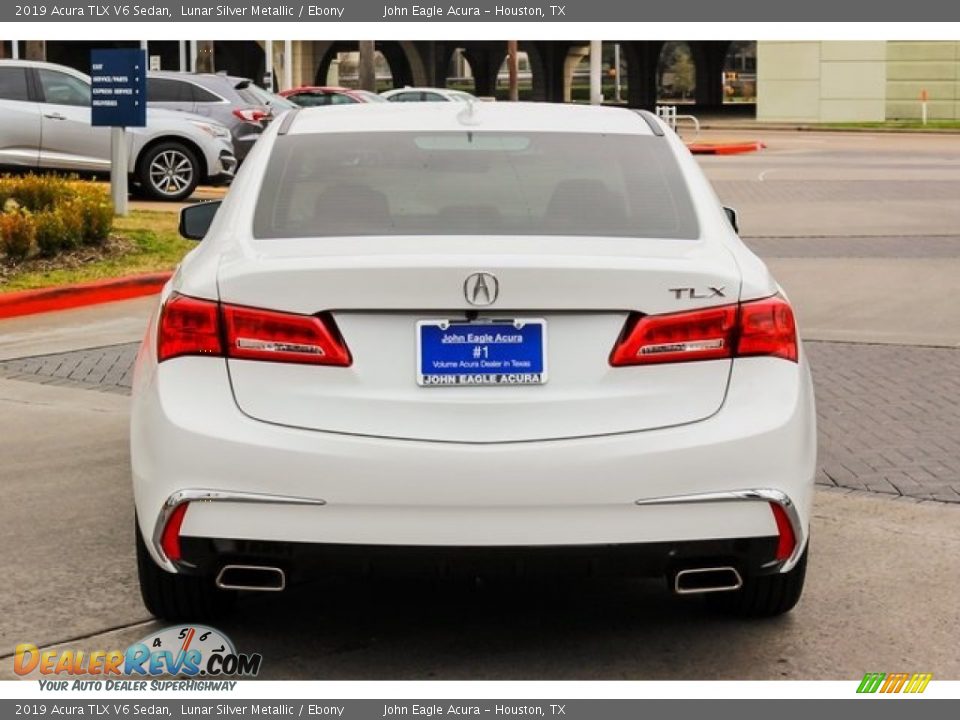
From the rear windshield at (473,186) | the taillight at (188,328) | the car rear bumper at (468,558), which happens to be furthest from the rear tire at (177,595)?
the rear windshield at (473,186)

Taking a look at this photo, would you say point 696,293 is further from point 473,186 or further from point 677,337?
point 473,186

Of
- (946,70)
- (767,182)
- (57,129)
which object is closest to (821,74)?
(946,70)

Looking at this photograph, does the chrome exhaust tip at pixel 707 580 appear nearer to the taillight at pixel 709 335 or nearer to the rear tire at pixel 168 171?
the taillight at pixel 709 335

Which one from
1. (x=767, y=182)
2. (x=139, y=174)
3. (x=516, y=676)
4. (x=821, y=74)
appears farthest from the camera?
(x=821, y=74)

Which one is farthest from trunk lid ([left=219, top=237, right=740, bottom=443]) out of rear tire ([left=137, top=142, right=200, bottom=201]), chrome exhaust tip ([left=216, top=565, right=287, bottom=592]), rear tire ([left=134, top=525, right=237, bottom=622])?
rear tire ([left=137, top=142, right=200, bottom=201])

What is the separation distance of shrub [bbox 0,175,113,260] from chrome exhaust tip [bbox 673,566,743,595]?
33.8ft

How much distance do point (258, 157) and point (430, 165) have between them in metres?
0.54

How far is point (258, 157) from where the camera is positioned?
553cm

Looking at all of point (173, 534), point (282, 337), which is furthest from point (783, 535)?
point (173, 534)

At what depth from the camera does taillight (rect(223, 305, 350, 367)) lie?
4.51 meters

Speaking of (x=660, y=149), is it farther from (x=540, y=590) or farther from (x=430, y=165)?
(x=540, y=590)

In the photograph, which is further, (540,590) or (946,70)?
(946,70)

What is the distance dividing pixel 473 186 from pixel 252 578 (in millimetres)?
1422

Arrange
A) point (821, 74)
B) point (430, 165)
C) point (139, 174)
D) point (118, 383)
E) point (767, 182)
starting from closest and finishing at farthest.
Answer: point (430, 165) < point (118, 383) < point (139, 174) < point (767, 182) < point (821, 74)
